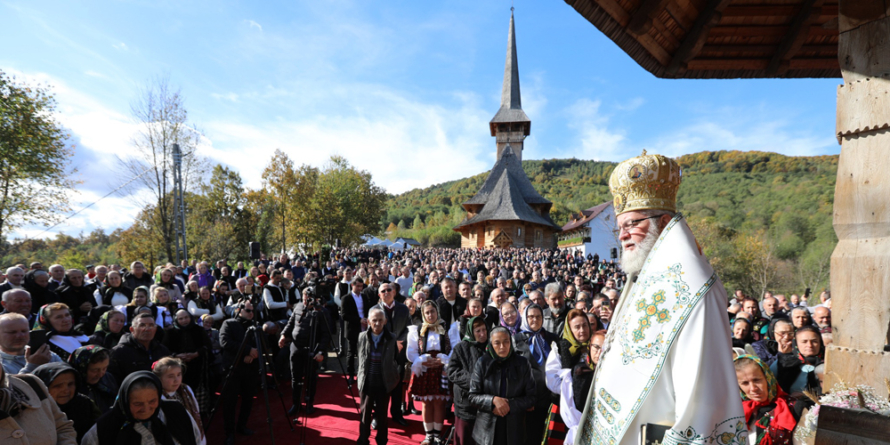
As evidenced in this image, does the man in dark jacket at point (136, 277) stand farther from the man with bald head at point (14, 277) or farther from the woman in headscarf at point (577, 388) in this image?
the woman in headscarf at point (577, 388)

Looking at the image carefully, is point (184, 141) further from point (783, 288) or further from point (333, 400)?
point (783, 288)

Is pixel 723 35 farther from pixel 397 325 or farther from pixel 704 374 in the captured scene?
pixel 397 325

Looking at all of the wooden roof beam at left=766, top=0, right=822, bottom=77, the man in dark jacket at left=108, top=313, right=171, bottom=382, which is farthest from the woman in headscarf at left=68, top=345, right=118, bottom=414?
the wooden roof beam at left=766, top=0, right=822, bottom=77

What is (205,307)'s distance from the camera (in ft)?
25.5

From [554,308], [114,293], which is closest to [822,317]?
[554,308]

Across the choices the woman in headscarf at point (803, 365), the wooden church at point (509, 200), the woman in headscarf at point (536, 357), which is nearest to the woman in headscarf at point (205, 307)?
the woman in headscarf at point (536, 357)

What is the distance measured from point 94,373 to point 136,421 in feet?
3.86

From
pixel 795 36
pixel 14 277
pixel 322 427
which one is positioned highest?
pixel 795 36

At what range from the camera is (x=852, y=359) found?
256 cm

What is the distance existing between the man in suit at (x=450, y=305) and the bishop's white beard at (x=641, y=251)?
576cm

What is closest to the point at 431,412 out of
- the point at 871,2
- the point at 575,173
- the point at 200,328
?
the point at 200,328

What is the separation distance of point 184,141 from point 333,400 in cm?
1782

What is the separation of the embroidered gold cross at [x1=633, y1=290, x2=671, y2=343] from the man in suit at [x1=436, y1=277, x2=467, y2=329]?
19.9ft

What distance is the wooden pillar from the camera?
2461 mm
